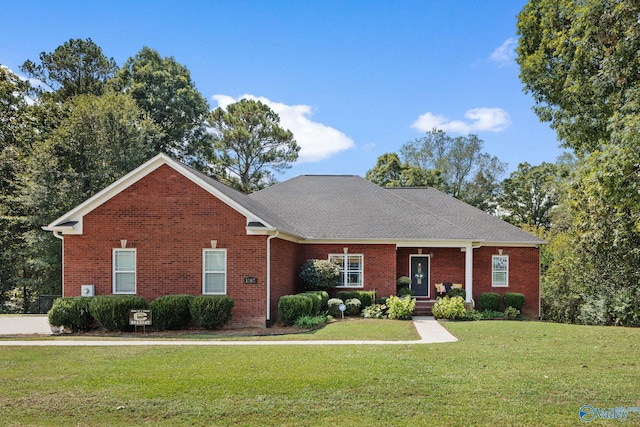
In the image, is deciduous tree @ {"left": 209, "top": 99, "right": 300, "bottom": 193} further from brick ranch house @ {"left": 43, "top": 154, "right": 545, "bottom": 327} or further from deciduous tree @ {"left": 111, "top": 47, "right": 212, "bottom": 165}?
brick ranch house @ {"left": 43, "top": 154, "right": 545, "bottom": 327}

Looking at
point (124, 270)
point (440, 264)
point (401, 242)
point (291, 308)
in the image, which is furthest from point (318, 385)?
point (440, 264)

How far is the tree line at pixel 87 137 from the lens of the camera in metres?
28.0

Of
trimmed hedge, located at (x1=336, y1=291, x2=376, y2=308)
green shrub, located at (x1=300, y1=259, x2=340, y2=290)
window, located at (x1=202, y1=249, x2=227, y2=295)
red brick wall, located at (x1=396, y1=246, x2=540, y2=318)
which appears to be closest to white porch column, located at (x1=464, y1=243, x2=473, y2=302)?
red brick wall, located at (x1=396, y1=246, x2=540, y2=318)

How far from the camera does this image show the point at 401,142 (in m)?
48.2

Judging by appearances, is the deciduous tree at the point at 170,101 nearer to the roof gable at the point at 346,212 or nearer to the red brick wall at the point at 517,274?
the roof gable at the point at 346,212

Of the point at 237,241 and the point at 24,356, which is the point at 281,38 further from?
the point at 24,356

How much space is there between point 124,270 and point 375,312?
9.48 m

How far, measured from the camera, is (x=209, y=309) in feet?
49.0

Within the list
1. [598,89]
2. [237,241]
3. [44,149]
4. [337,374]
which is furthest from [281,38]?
[44,149]

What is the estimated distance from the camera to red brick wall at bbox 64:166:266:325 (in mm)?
16203

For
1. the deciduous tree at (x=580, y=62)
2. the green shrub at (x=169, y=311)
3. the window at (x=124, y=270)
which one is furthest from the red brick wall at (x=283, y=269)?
the deciduous tree at (x=580, y=62)

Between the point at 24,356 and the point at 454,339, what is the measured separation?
10595 millimetres

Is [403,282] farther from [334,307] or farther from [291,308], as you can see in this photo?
[291,308]

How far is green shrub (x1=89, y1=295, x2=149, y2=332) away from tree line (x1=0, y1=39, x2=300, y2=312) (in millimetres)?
14629
